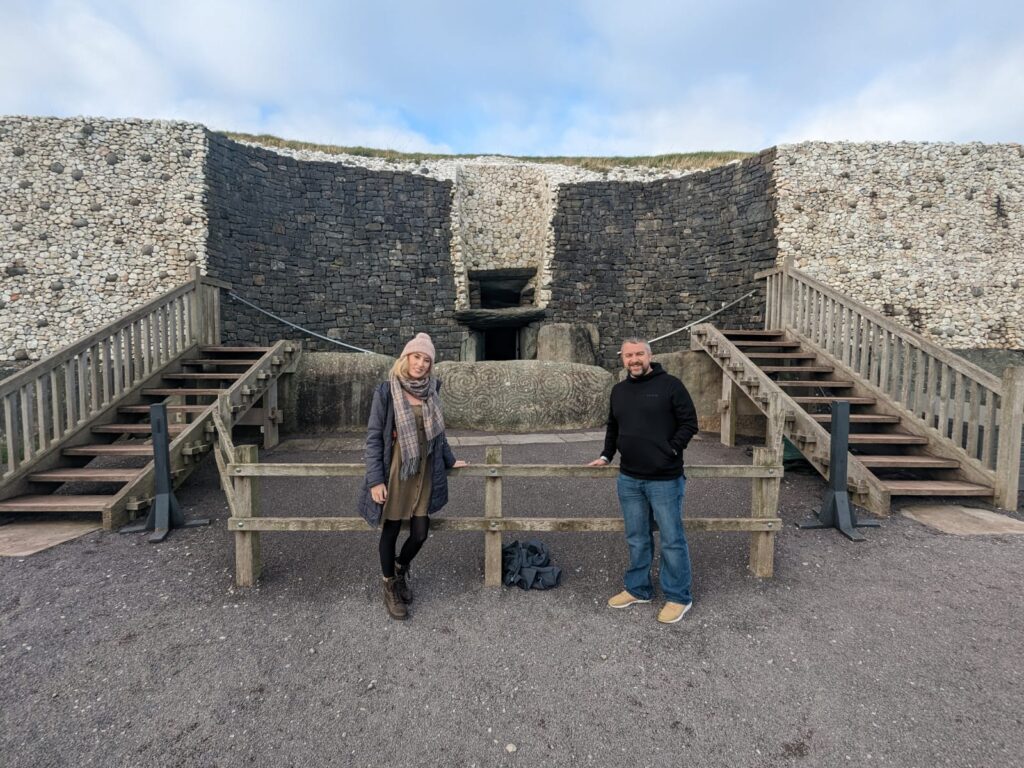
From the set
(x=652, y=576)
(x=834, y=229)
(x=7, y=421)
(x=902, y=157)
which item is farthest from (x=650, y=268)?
(x=7, y=421)

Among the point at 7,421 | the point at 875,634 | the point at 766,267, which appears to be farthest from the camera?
the point at 766,267

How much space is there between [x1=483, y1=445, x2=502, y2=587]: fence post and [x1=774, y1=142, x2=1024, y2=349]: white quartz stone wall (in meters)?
12.1

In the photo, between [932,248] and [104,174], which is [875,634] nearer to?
[932,248]

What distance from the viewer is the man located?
9.16ft

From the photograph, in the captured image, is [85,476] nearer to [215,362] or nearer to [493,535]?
[215,362]

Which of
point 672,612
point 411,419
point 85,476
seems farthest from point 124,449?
point 672,612

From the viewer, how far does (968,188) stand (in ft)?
39.8

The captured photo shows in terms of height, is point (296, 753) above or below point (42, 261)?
below

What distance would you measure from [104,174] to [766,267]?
647 inches

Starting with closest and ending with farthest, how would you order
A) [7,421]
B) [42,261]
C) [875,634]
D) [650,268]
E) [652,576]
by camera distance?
[875,634] → [652,576] → [7,421] → [42,261] → [650,268]

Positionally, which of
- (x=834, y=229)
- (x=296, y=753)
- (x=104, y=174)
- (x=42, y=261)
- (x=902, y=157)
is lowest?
(x=296, y=753)

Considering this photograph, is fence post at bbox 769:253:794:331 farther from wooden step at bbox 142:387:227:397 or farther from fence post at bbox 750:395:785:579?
wooden step at bbox 142:387:227:397

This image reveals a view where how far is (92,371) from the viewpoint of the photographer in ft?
17.5

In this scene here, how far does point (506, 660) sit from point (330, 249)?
504 inches
